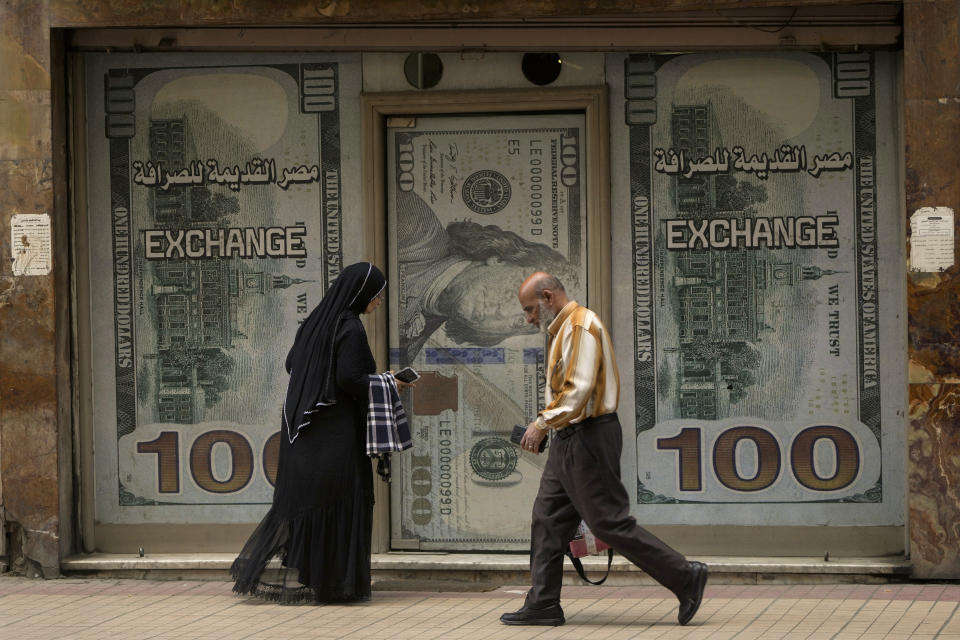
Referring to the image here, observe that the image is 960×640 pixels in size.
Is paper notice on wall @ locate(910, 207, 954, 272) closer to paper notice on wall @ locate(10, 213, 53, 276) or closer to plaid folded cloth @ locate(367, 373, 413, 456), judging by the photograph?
plaid folded cloth @ locate(367, 373, 413, 456)

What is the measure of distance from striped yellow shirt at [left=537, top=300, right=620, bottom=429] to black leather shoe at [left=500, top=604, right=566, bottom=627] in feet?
2.97

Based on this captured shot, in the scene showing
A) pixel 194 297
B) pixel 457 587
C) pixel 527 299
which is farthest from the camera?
pixel 194 297

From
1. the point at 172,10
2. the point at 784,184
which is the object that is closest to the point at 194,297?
the point at 172,10

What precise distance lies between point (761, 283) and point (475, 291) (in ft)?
5.54

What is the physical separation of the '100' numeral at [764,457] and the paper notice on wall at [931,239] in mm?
1104

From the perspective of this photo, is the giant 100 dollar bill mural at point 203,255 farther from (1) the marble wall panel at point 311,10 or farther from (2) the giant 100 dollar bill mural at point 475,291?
(2) the giant 100 dollar bill mural at point 475,291

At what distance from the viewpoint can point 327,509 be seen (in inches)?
323

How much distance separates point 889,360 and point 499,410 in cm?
229

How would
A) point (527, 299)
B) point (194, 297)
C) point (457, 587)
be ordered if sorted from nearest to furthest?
point (527, 299), point (457, 587), point (194, 297)

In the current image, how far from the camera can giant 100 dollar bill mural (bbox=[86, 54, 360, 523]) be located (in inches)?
370

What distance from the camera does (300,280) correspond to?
30.9 ft

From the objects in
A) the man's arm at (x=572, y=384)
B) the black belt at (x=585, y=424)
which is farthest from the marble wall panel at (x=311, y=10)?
the black belt at (x=585, y=424)

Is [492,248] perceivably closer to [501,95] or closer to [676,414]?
[501,95]

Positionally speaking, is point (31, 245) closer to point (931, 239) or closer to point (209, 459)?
point (209, 459)
